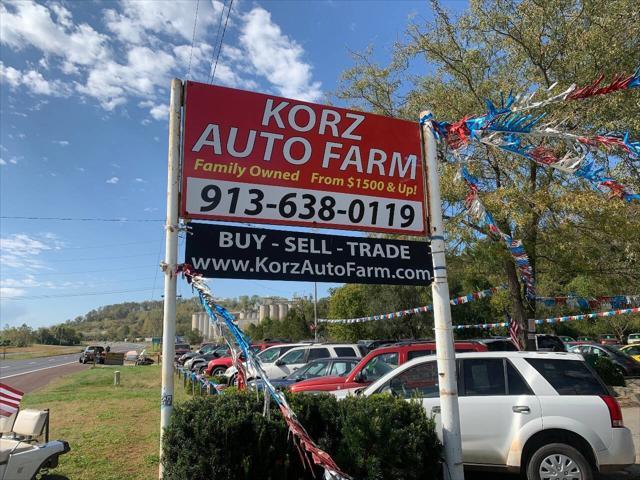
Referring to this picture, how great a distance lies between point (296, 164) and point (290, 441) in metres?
2.60

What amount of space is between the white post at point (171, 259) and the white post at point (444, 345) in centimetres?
238

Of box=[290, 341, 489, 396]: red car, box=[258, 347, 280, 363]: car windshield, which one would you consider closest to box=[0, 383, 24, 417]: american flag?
box=[290, 341, 489, 396]: red car

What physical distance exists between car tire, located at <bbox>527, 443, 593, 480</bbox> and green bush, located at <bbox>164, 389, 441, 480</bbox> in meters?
1.85

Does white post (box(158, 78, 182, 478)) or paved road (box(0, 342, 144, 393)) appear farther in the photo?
paved road (box(0, 342, 144, 393))

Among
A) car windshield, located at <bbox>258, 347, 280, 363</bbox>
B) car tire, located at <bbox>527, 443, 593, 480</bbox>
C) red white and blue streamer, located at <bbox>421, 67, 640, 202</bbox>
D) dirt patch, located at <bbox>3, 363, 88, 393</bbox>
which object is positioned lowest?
dirt patch, located at <bbox>3, 363, 88, 393</bbox>

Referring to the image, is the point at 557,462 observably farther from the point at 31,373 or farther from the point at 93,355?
the point at 93,355

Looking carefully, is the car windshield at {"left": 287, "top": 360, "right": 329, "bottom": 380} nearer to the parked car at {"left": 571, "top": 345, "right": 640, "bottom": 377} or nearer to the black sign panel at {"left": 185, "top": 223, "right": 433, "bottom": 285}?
the black sign panel at {"left": 185, "top": 223, "right": 433, "bottom": 285}

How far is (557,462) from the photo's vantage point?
5762 millimetres

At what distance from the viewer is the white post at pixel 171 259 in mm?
4324

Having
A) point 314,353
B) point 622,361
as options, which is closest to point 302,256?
point 314,353

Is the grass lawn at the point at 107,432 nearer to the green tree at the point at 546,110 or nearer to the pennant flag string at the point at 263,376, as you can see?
the pennant flag string at the point at 263,376

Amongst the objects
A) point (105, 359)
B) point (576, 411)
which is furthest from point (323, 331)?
point (576, 411)

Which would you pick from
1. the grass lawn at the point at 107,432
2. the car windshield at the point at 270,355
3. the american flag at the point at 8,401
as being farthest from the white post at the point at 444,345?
the car windshield at the point at 270,355

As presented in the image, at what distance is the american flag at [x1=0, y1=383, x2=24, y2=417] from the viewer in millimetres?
6129
